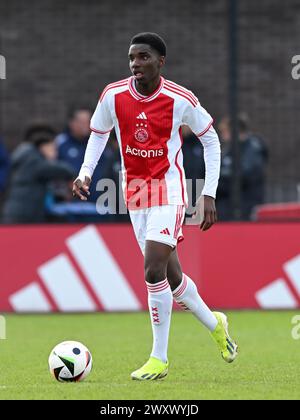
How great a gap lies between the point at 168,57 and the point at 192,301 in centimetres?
965

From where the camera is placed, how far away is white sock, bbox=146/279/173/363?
764 cm

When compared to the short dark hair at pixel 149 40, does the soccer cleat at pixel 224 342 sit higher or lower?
lower

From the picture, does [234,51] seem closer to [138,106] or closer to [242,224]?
[242,224]

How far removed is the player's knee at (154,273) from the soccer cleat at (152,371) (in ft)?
1.70

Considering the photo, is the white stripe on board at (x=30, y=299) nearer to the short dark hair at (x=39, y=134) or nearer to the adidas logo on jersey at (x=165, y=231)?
the short dark hair at (x=39, y=134)

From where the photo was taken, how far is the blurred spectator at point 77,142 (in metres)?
14.4

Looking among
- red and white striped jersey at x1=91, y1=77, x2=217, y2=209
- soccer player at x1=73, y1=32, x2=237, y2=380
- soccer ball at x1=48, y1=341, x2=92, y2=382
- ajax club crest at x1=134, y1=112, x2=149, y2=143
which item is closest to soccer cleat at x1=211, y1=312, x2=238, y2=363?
soccer player at x1=73, y1=32, x2=237, y2=380

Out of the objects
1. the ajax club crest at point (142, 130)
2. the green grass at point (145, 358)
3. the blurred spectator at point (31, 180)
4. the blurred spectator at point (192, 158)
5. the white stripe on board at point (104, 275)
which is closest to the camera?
the green grass at point (145, 358)

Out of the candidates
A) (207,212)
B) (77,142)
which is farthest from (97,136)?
(77,142)

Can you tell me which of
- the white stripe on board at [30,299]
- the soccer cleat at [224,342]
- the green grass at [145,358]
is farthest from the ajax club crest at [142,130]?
the white stripe on board at [30,299]

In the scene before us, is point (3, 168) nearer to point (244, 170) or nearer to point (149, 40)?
point (244, 170)

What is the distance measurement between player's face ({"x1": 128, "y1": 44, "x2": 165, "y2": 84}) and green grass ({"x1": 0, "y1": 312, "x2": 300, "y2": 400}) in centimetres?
198

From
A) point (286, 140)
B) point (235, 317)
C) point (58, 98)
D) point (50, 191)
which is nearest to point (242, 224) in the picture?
point (235, 317)

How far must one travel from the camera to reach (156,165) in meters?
7.79
